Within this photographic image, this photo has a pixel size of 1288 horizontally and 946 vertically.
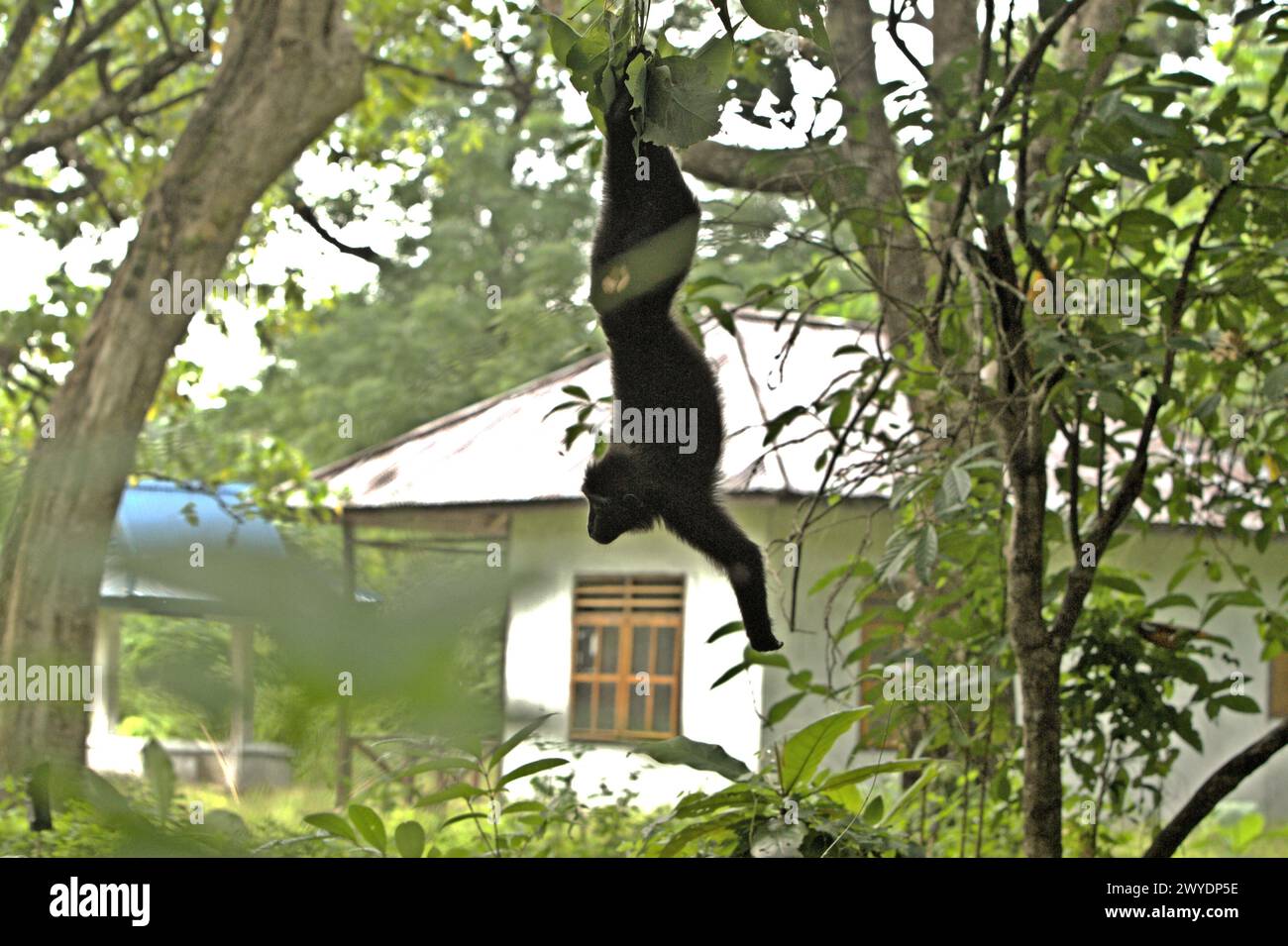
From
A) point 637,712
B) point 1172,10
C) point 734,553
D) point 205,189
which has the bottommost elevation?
point 637,712

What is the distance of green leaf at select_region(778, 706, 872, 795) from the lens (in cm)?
143

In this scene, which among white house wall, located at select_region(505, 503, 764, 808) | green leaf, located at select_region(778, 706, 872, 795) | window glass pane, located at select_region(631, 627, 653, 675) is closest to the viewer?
white house wall, located at select_region(505, 503, 764, 808)

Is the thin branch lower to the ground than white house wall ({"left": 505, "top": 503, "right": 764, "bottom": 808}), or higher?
higher

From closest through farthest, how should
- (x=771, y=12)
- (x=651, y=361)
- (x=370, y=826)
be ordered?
(x=771, y=12)
(x=651, y=361)
(x=370, y=826)

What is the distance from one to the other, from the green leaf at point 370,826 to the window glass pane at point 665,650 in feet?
16.2

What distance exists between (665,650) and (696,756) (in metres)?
4.72

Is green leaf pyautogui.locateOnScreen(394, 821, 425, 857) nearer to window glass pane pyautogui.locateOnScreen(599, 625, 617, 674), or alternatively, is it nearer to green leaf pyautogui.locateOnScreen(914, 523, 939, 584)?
green leaf pyautogui.locateOnScreen(914, 523, 939, 584)

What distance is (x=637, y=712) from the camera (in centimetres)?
619

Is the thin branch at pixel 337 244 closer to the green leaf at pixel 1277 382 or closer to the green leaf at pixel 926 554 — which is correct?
the green leaf at pixel 926 554

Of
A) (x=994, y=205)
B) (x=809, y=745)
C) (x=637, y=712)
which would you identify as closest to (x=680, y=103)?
(x=809, y=745)

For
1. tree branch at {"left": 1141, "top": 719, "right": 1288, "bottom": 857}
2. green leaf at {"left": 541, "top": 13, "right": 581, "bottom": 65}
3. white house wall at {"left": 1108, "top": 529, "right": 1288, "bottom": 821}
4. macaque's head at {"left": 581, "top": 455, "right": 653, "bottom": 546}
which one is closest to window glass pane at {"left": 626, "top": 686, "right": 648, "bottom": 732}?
white house wall at {"left": 1108, "top": 529, "right": 1288, "bottom": 821}

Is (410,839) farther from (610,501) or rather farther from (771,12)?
(771,12)

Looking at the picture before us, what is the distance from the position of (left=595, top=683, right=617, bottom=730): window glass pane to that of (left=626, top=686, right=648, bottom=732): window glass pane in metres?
0.10
